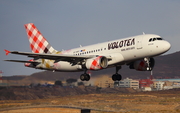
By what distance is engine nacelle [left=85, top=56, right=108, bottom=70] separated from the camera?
43156mm

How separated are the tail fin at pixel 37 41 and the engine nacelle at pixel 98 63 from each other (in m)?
11.4

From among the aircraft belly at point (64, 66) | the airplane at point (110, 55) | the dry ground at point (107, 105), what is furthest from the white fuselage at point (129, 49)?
the dry ground at point (107, 105)

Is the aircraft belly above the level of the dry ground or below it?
above

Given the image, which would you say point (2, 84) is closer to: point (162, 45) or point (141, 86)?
point (162, 45)

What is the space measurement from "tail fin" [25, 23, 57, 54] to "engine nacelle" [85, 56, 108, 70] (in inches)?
451

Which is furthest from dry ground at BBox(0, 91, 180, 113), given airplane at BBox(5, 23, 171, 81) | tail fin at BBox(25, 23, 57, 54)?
airplane at BBox(5, 23, 171, 81)

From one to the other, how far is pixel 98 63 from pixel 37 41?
17.1m

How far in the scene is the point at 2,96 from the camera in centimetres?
9756

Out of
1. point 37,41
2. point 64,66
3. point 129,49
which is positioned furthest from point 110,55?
point 37,41

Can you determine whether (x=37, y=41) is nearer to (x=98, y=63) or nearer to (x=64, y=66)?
(x=64, y=66)

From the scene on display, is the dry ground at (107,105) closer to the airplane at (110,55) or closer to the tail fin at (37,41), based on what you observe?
the tail fin at (37,41)

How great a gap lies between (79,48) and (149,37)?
1219 cm

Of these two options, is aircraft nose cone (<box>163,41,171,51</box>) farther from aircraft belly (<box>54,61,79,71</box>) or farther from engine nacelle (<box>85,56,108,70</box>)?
aircraft belly (<box>54,61,79,71</box>)

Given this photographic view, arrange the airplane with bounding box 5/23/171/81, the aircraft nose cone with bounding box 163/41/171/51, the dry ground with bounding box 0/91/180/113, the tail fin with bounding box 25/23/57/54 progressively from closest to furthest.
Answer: the aircraft nose cone with bounding box 163/41/171/51
the airplane with bounding box 5/23/171/81
the tail fin with bounding box 25/23/57/54
the dry ground with bounding box 0/91/180/113
